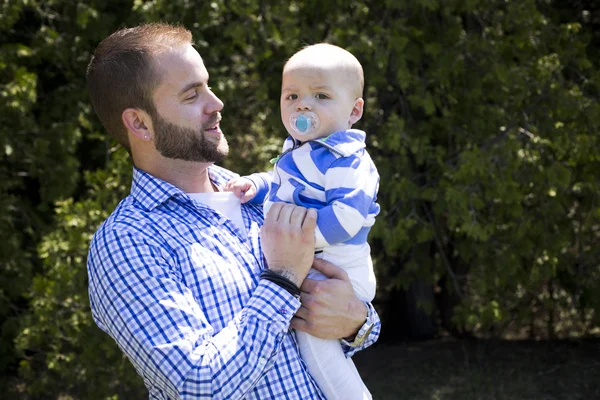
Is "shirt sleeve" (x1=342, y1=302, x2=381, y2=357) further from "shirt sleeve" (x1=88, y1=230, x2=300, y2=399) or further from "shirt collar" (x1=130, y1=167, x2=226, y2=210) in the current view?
"shirt collar" (x1=130, y1=167, x2=226, y2=210)

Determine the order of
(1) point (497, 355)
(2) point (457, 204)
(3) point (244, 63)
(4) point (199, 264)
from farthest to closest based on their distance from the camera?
(1) point (497, 355)
(3) point (244, 63)
(2) point (457, 204)
(4) point (199, 264)

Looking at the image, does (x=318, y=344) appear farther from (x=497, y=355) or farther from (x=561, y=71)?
(x=497, y=355)

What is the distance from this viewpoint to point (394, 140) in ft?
17.7

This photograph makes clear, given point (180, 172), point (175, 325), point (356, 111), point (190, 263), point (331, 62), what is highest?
point (331, 62)

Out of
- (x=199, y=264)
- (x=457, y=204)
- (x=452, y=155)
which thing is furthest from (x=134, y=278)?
(x=452, y=155)

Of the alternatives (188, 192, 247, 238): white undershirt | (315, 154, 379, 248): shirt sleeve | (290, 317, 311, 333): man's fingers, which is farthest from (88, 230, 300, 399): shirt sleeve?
(188, 192, 247, 238): white undershirt

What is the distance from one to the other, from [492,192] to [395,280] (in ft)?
3.71

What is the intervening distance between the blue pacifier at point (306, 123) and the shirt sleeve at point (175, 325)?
523mm

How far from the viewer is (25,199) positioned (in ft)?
20.2

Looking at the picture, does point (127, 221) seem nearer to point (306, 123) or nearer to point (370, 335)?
point (306, 123)

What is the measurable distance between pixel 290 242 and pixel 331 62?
57 centimetres

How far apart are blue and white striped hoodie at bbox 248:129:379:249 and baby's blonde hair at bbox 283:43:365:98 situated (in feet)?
0.54

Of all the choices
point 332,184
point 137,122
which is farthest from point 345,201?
point 137,122

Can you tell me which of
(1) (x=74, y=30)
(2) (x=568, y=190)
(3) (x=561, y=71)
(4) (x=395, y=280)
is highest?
(1) (x=74, y=30)
